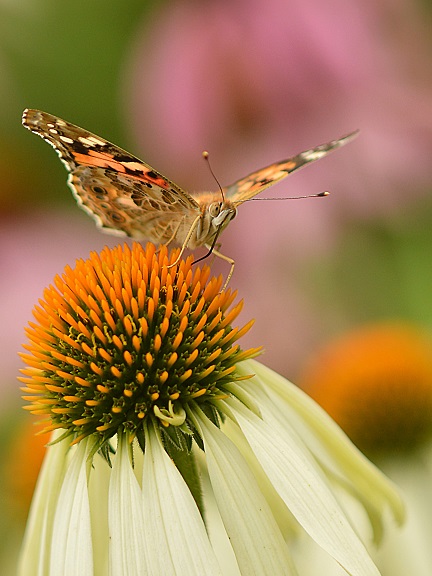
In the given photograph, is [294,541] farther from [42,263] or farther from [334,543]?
[42,263]

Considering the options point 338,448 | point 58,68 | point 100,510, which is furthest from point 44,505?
point 58,68

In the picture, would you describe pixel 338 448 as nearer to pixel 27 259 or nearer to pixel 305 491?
pixel 305 491

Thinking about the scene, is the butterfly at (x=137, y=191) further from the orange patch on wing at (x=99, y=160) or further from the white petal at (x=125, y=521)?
the white petal at (x=125, y=521)

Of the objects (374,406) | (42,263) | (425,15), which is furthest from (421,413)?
(425,15)

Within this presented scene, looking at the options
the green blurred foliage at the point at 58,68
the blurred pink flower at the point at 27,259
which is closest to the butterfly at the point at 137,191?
the blurred pink flower at the point at 27,259

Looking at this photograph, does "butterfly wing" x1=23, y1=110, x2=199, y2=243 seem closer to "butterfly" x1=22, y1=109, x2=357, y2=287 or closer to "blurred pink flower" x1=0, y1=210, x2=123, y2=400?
"butterfly" x1=22, y1=109, x2=357, y2=287

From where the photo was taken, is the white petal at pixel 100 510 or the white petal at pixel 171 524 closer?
the white petal at pixel 171 524

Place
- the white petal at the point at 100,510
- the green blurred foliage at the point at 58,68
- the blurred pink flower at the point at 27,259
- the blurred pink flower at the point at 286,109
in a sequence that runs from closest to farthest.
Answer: the white petal at the point at 100,510 < the blurred pink flower at the point at 286,109 < the blurred pink flower at the point at 27,259 < the green blurred foliage at the point at 58,68
